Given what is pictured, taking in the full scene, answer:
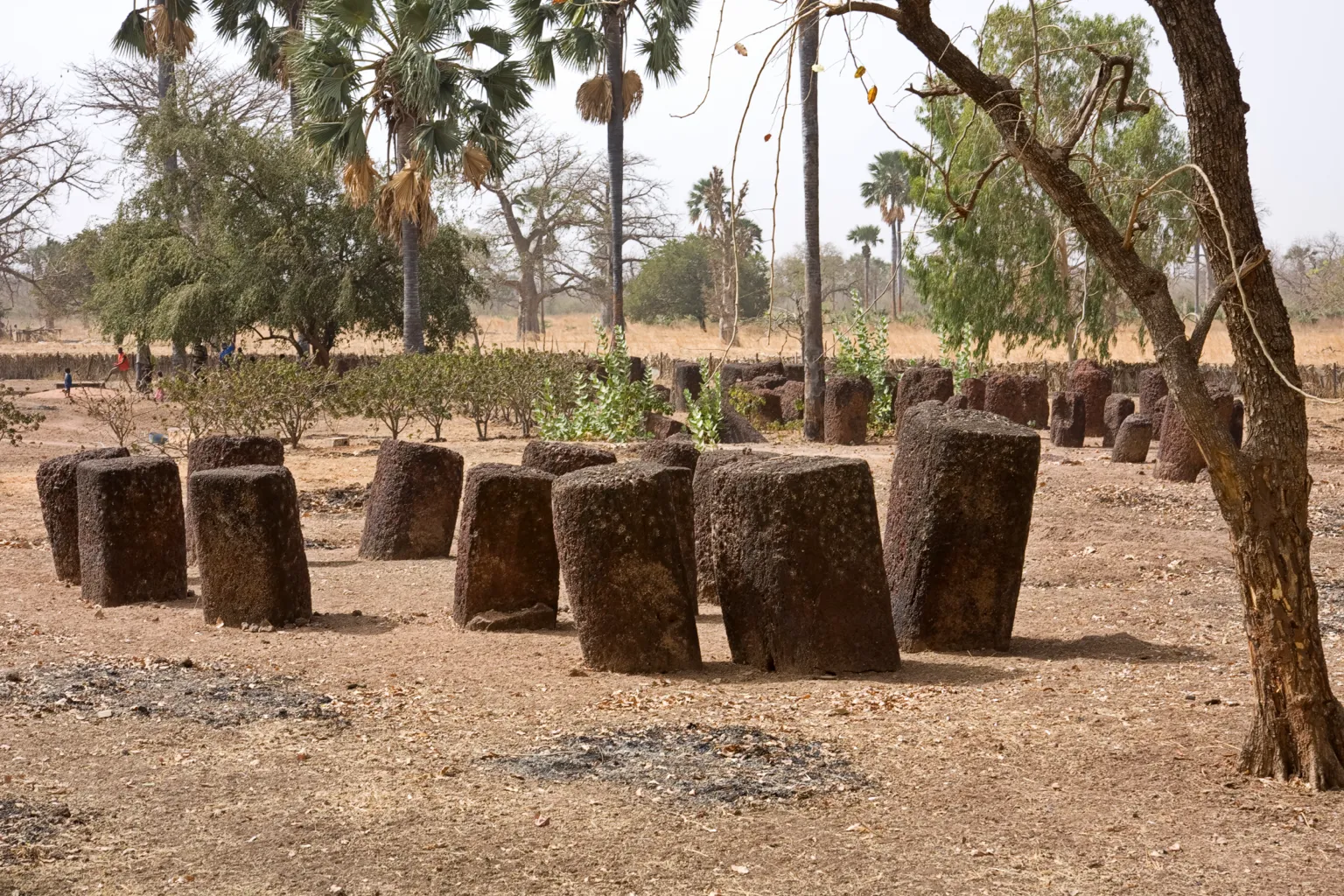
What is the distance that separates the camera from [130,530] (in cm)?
818

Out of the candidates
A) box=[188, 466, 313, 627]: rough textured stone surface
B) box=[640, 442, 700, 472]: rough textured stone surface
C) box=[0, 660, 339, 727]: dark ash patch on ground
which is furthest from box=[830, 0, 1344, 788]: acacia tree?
box=[640, 442, 700, 472]: rough textured stone surface

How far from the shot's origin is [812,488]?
19.9 ft

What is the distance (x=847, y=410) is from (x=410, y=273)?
967 cm

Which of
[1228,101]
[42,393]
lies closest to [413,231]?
[42,393]

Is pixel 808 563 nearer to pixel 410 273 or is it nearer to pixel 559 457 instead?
pixel 559 457

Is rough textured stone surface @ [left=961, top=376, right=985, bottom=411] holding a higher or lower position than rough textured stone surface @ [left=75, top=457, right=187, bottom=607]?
higher

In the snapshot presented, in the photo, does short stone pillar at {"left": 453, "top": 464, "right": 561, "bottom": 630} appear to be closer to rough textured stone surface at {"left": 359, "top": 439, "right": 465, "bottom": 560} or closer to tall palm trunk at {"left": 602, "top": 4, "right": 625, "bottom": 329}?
rough textured stone surface at {"left": 359, "top": 439, "right": 465, "bottom": 560}

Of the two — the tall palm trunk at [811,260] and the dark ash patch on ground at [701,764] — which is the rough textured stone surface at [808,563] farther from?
the tall palm trunk at [811,260]

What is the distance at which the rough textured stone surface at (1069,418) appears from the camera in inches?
732

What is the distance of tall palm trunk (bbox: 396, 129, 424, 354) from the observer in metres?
24.1

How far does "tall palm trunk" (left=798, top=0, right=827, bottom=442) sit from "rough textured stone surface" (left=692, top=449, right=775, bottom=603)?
10631 millimetres

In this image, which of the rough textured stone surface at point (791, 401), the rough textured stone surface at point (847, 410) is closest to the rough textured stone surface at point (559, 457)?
the rough textured stone surface at point (847, 410)

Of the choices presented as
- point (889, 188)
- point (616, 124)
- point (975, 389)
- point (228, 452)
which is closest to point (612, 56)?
point (616, 124)

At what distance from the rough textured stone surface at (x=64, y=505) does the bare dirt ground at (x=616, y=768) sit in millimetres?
1020
